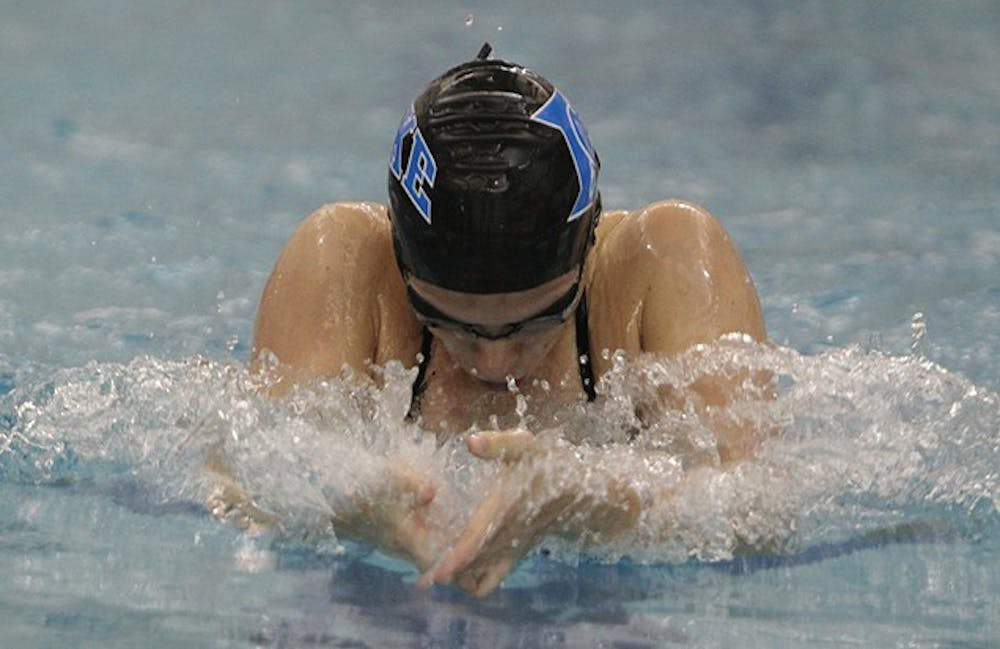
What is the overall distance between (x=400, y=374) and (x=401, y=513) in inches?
29.1

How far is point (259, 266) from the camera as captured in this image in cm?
634

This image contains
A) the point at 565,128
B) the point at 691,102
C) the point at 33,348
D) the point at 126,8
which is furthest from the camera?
the point at 126,8

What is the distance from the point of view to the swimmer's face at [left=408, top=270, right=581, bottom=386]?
2.68 meters

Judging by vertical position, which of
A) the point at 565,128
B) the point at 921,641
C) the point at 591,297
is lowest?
the point at 921,641

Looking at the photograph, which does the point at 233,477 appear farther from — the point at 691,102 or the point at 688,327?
the point at 691,102

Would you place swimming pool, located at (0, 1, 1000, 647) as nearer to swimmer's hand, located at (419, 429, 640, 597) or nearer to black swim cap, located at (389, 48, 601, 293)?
swimmer's hand, located at (419, 429, 640, 597)

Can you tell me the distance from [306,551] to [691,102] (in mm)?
5236

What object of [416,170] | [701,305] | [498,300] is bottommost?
[701,305]

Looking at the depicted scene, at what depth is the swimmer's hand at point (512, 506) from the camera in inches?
87.0

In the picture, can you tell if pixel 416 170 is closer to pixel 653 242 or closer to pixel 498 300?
pixel 498 300

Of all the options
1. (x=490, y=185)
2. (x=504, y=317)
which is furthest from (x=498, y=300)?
(x=490, y=185)

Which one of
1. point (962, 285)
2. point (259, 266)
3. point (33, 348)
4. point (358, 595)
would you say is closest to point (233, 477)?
point (358, 595)

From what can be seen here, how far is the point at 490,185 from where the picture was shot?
2570 mm

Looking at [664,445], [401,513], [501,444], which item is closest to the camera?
[501,444]
